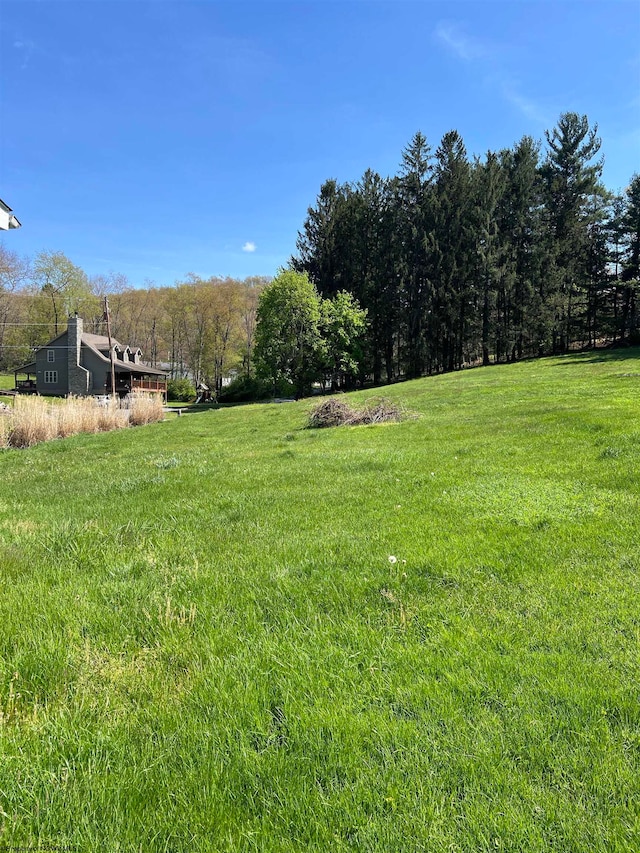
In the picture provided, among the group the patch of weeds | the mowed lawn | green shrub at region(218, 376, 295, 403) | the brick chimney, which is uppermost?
the brick chimney

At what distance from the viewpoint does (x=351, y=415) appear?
12.2 meters

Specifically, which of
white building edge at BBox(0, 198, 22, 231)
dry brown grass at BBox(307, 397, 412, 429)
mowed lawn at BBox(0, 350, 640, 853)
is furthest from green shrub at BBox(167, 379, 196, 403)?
mowed lawn at BBox(0, 350, 640, 853)

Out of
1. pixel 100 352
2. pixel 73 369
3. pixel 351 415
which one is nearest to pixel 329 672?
pixel 351 415

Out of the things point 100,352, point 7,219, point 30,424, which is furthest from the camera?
point 100,352

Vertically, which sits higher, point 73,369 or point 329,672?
point 73,369

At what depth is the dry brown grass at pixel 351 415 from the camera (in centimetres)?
1187

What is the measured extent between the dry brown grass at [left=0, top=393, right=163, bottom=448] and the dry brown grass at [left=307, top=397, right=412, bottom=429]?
8.52 metres

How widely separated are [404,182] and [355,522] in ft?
130

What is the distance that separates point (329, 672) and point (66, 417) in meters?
15.9

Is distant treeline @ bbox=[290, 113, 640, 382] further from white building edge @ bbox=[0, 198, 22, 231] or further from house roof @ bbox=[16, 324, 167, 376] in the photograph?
white building edge @ bbox=[0, 198, 22, 231]

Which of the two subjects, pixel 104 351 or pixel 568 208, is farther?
pixel 104 351

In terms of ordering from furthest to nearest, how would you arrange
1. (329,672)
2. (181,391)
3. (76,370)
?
(181,391) → (76,370) → (329,672)

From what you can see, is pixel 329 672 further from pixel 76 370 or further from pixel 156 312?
pixel 156 312

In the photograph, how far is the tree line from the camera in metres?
50.7
